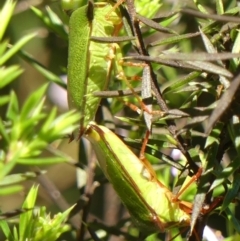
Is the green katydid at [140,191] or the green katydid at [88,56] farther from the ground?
the green katydid at [88,56]

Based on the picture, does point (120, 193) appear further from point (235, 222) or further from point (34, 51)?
point (34, 51)

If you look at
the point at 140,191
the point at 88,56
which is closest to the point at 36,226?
the point at 140,191

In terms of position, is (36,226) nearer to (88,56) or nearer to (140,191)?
(140,191)

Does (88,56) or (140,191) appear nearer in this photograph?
(140,191)

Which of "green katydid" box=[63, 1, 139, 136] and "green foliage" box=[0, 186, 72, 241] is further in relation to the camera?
"green katydid" box=[63, 1, 139, 136]

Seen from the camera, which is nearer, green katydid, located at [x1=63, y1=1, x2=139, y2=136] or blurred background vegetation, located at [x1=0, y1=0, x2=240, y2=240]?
blurred background vegetation, located at [x1=0, y1=0, x2=240, y2=240]

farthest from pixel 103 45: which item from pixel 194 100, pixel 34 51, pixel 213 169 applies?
pixel 34 51

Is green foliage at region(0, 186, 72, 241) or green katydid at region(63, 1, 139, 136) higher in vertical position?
green katydid at region(63, 1, 139, 136)

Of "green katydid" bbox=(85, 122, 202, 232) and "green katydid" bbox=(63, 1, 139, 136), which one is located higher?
"green katydid" bbox=(63, 1, 139, 136)
